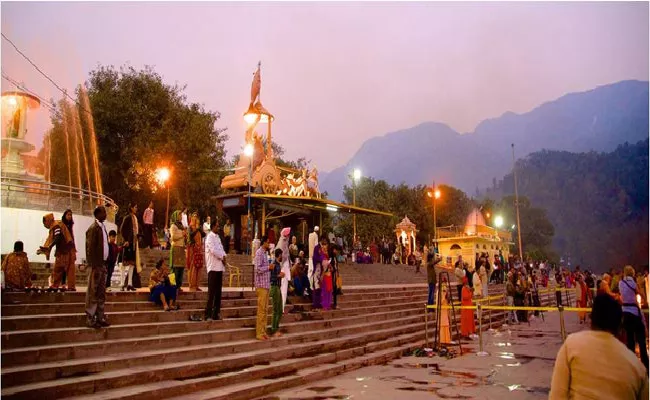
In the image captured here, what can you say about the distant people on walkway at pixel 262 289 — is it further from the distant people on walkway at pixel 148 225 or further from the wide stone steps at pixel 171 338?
the distant people on walkway at pixel 148 225

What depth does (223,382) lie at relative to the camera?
721 centimetres

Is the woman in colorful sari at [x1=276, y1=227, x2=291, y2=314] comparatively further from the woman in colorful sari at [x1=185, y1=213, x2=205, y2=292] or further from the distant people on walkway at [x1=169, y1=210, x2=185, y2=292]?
the distant people on walkway at [x1=169, y1=210, x2=185, y2=292]

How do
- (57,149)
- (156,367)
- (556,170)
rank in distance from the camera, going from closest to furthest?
(156,367)
(57,149)
(556,170)

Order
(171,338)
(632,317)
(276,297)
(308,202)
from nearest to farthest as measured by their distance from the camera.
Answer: (171,338) → (632,317) → (276,297) → (308,202)

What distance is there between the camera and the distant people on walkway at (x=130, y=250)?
1152 centimetres

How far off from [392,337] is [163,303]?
20.5 ft

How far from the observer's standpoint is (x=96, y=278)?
7414mm

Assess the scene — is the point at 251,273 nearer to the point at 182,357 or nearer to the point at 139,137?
the point at 182,357

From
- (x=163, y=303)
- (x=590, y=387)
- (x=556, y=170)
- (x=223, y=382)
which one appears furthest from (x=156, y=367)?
(x=556, y=170)

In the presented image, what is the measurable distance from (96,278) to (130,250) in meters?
4.28

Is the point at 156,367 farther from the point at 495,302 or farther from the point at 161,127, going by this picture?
the point at 161,127

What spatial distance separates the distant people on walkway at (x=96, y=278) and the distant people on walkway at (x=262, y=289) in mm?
2770

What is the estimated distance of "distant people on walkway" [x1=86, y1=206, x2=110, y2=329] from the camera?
7.40 metres

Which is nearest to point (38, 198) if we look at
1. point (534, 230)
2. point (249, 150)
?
point (249, 150)
